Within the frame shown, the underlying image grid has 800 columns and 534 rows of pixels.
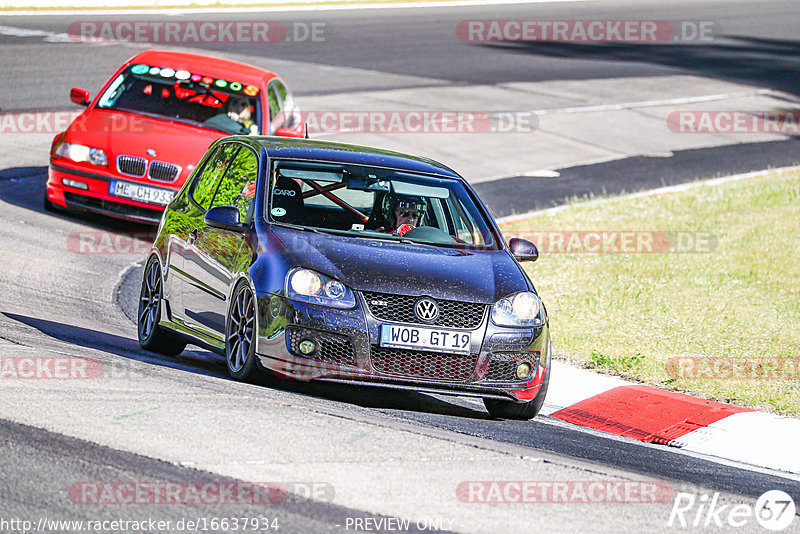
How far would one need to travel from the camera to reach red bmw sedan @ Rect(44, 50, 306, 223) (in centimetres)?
1420

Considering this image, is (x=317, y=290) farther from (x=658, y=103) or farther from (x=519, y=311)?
(x=658, y=103)

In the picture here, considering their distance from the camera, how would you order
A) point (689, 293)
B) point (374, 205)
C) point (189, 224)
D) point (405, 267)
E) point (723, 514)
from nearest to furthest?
point (723, 514), point (405, 267), point (374, 205), point (189, 224), point (689, 293)

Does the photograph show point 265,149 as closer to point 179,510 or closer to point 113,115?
point 179,510

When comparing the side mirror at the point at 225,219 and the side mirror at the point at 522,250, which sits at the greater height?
the side mirror at the point at 225,219

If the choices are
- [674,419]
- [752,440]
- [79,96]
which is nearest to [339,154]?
[674,419]

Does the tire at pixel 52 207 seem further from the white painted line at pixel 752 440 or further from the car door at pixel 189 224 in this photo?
the white painted line at pixel 752 440

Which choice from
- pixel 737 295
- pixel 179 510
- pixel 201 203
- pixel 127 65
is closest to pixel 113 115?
pixel 127 65

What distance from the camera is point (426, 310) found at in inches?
308

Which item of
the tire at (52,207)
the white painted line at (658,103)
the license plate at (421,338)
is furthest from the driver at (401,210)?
the white painted line at (658,103)

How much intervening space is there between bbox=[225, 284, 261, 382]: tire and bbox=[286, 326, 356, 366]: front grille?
0.28 meters

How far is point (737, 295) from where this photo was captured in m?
13.3

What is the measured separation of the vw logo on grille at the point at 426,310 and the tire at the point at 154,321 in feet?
7.46

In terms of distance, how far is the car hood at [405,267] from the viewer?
25.8 feet

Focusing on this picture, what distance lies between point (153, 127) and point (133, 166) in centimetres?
80
